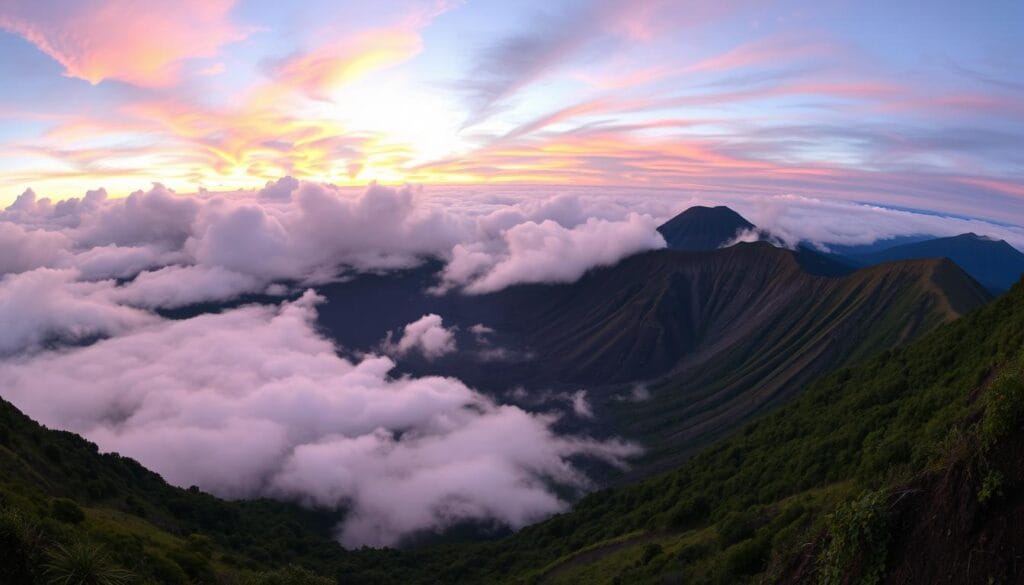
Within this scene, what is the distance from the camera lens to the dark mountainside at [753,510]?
18.9m

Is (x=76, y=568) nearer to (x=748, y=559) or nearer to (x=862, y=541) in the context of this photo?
(x=862, y=541)

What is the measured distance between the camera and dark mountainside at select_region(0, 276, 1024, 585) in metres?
18.9

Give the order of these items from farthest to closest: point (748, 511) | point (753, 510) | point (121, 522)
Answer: point (121, 522)
point (753, 510)
point (748, 511)

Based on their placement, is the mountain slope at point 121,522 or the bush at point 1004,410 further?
the mountain slope at point 121,522

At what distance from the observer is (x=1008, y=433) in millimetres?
18422

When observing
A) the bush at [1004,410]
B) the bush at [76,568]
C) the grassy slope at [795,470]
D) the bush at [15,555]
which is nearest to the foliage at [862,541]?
the grassy slope at [795,470]

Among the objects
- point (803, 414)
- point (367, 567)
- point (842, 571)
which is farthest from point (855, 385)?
point (367, 567)

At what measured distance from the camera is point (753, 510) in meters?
60.8

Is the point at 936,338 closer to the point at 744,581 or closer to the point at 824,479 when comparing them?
the point at 824,479

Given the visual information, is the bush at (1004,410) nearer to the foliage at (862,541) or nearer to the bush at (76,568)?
the foliage at (862,541)

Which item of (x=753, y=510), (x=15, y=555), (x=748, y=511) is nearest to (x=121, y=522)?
(x=15, y=555)

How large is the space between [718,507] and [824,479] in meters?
20.3

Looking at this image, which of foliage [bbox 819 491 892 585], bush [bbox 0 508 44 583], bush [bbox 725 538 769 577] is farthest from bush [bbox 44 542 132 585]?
bush [bbox 725 538 769 577]

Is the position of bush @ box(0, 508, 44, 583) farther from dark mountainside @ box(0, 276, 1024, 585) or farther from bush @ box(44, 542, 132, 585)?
bush @ box(44, 542, 132, 585)
